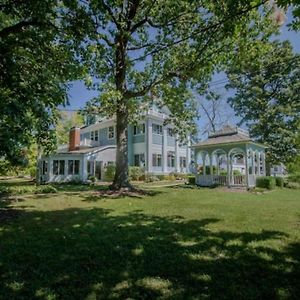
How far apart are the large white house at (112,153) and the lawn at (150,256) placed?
814 inches

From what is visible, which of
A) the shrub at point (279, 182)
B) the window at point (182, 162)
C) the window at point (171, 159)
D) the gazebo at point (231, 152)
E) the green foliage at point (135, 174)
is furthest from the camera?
the window at point (182, 162)

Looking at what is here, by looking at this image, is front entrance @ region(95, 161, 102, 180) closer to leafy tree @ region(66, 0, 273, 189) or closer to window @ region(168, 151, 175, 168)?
window @ region(168, 151, 175, 168)

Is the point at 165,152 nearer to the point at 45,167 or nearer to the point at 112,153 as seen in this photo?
the point at 112,153

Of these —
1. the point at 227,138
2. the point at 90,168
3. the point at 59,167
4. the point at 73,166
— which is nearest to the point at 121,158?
the point at 227,138

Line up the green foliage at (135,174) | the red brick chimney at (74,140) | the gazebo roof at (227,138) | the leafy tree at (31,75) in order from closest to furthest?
the leafy tree at (31,75), the gazebo roof at (227,138), the green foliage at (135,174), the red brick chimney at (74,140)

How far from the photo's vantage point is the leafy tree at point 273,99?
28.5 metres

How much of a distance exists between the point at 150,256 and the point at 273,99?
29.4m

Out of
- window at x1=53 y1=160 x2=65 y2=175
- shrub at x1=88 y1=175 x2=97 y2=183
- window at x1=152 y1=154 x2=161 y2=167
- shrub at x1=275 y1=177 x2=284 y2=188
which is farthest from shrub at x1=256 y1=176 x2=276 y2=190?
window at x1=53 y1=160 x2=65 y2=175

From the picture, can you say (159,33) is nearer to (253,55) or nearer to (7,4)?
(253,55)

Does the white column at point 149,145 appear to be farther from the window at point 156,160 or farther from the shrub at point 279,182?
the shrub at point 279,182

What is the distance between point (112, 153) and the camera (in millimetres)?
32906

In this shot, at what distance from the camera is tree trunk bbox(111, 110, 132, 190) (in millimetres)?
16250

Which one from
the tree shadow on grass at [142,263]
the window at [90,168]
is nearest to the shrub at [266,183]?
the tree shadow on grass at [142,263]

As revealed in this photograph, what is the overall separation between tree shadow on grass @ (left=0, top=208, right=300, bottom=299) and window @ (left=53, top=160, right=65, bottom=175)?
74.2 ft
